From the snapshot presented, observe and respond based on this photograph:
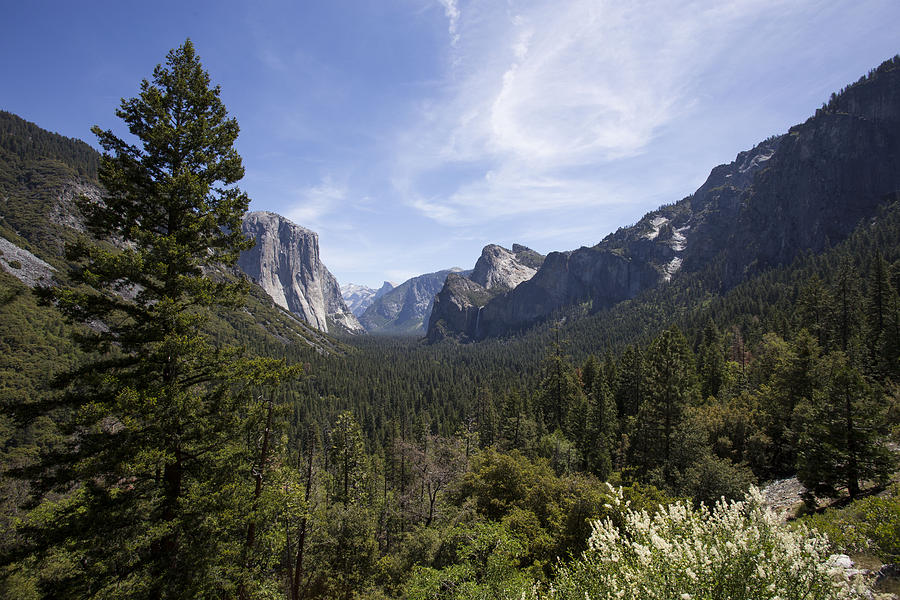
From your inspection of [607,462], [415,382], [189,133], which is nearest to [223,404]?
[189,133]

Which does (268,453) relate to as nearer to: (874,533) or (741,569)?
(741,569)

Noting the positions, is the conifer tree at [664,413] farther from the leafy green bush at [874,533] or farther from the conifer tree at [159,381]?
the conifer tree at [159,381]

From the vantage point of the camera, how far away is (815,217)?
145m

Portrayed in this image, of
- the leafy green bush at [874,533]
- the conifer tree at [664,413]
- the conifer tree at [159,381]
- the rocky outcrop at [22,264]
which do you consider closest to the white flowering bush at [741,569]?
the leafy green bush at [874,533]

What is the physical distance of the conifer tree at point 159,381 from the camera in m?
7.32

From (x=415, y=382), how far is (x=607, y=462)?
106858 mm

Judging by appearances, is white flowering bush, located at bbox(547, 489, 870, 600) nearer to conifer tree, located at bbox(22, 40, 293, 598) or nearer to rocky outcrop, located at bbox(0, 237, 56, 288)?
conifer tree, located at bbox(22, 40, 293, 598)

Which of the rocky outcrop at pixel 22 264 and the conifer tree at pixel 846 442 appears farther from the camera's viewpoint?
the rocky outcrop at pixel 22 264

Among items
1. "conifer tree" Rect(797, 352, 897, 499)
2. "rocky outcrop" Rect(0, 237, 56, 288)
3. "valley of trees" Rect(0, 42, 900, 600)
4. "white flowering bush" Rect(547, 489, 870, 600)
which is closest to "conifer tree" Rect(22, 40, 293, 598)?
"valley of trees" Rect(0, 42, 900, 600)

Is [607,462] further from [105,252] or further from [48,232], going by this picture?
[48,232]

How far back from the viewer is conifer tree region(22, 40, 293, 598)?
732cm

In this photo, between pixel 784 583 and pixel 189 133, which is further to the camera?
pixel 189 133

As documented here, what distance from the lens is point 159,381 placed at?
8.56 metres

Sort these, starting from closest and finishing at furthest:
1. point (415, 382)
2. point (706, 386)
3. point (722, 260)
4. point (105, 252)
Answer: point (105, 252) → point (706, 386) → point (415, 382) → point (722, 260)
